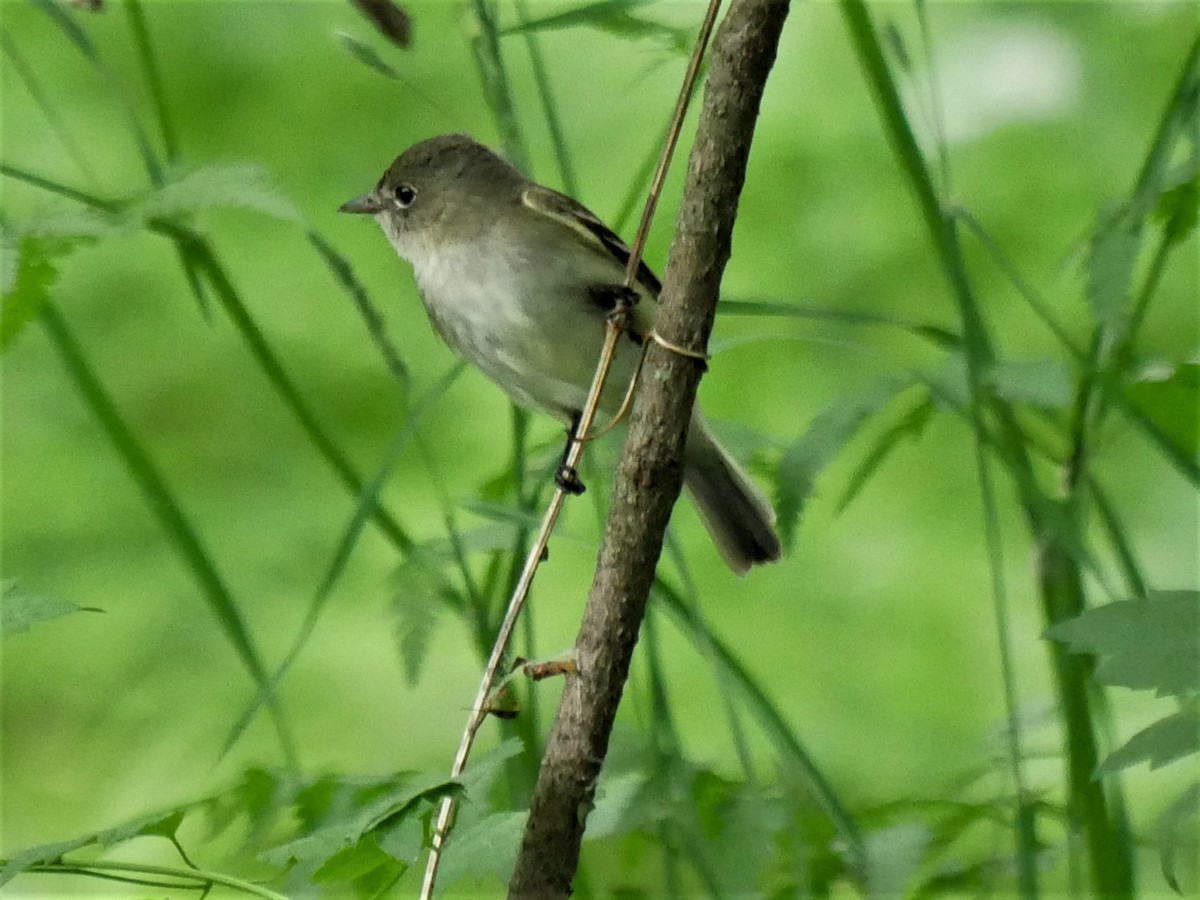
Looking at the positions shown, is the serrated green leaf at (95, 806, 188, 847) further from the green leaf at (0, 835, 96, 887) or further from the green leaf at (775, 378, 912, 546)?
the green leaf at (775, 378, 912, 546)

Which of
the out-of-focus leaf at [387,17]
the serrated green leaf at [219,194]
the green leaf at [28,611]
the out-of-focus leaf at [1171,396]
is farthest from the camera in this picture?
the out-of-focus leaf at [1171,396]

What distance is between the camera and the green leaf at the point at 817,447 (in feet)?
4.88

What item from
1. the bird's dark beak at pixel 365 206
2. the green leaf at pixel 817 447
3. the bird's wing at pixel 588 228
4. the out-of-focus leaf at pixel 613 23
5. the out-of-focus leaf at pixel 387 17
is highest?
the bird's dark beak at pixel 365 206

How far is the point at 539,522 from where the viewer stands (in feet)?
4.63

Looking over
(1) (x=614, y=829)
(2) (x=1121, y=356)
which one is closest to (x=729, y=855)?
(1) (x=614, y=829)

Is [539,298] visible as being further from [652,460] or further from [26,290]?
[652,460]

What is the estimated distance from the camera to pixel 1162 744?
959mm

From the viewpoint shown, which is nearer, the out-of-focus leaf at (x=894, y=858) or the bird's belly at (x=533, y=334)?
the out-of-focus leaf at (x=894, y=858)

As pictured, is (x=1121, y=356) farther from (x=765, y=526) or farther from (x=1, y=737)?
(x=1, y=737)

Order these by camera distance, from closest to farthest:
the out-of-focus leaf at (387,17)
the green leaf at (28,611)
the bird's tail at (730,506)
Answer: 1. the green leaf at (28,611)
2. the out-of-focus leaf at (387,17)
3. the bird's tail at (730,506)

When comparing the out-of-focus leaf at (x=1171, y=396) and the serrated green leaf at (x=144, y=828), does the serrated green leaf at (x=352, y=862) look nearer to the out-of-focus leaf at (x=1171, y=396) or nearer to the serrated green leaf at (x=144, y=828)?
the serrated green leaf at (x=144, y=828)

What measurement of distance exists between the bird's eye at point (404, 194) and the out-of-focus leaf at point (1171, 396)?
1260mm

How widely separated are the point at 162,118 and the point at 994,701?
86.5 inches

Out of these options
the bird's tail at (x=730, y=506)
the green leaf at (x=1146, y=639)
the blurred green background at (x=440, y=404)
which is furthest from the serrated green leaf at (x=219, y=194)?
the blurred green background at (x=440, y=404)
